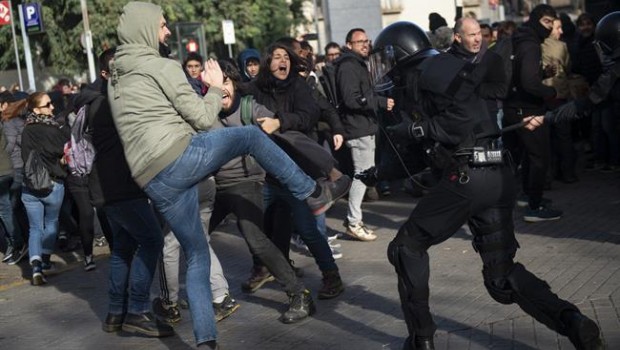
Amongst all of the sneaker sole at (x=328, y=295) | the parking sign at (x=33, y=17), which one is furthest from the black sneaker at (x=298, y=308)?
the parking sign at (x=33, y=17)

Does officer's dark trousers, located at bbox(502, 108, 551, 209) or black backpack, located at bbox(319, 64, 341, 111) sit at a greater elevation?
black backpack, located at bbox(319, 64, 341, 111)

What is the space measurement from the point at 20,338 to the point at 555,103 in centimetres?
764

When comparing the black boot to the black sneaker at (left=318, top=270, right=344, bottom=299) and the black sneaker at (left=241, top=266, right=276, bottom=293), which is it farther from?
the black sneaker at (left=241, top=266, right=276, bottom=293)

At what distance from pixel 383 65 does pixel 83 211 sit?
169 inches

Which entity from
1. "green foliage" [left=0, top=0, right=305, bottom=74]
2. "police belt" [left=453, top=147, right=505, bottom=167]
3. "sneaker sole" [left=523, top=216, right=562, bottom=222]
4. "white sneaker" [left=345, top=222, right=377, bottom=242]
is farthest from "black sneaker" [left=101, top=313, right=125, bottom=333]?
"green foliage" [left=0, top=0, right=305, bottom=74]

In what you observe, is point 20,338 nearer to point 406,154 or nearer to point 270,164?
point 270,164

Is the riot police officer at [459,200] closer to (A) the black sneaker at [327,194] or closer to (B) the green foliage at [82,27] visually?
(A) the black sneaker at [327,194]

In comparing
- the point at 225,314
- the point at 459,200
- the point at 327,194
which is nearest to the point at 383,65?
the point at 327,194

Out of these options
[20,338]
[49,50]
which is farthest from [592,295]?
[49,50]

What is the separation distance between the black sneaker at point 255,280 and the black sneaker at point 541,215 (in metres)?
3.15

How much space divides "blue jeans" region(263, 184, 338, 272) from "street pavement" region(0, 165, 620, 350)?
0.32m

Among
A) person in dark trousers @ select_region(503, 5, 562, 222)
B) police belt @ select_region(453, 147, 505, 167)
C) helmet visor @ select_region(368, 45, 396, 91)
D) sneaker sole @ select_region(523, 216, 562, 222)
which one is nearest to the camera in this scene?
police belt @ select_region(453, 147, 505, 167)

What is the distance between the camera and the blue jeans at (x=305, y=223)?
25.6 ft

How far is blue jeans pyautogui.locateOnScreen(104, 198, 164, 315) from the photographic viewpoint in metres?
7.05
